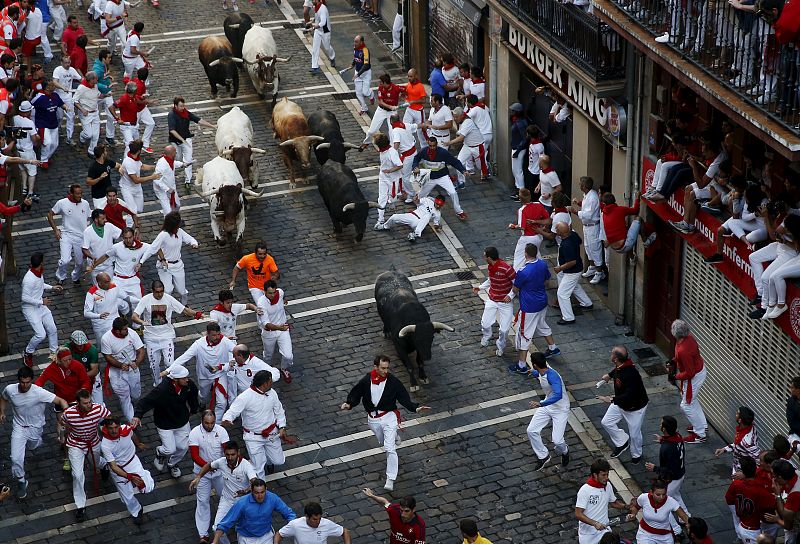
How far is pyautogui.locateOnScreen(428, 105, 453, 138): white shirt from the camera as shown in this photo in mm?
26942

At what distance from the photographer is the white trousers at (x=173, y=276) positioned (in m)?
22.5

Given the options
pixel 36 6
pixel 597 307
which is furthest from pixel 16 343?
pixel 36 6

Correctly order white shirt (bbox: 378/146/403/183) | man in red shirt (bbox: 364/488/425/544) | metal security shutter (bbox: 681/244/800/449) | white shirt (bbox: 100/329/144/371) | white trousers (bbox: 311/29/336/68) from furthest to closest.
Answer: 1. white trousers (bbox: 311/29/336/68)
2. white shirt (bbox: 378/146/403/183)
3. white shirt (bbox: 100/329/144/371)
4. metal security shutter (bbox: 681/244/800/449)
5. man in red shirt (bbox: 364/488/425/544)

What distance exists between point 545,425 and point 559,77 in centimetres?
765

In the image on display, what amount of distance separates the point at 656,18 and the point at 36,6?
2010 cm

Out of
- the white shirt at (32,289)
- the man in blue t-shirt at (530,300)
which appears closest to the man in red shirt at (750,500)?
the man in blue t-shirt at (530,300)

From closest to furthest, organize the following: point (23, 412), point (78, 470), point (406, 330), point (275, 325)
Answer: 1. point (78, 470)
2. point (23, 412)
3. point (406, 330)
4. point (275, 325)

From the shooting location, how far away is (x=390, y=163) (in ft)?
84.1

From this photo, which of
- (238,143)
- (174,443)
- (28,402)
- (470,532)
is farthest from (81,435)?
(238,143)

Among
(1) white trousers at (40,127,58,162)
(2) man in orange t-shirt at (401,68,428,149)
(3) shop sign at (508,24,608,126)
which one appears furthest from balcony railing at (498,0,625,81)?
(1) white trousers at (40,127,58,162)

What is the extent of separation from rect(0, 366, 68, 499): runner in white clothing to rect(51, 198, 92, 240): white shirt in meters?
5.20

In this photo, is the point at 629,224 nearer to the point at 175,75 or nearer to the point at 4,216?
the point at 4,216

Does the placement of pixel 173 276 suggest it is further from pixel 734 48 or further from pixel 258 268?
pixel 734 48

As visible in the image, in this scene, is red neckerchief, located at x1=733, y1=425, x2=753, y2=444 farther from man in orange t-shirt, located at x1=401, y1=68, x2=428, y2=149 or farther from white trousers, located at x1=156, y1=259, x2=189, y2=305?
man in orange t-shirt, located at x1=401, y1=68, x2=428, y2=149
